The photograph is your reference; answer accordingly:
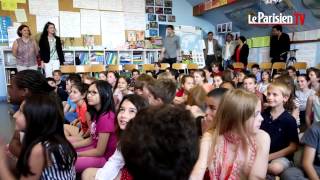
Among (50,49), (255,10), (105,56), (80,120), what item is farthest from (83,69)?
(255,10)

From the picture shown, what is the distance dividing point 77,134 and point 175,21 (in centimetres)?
689

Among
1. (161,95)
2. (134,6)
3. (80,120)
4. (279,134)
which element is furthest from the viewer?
(134,6)

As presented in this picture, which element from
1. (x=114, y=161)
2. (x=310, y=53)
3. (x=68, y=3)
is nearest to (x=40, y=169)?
(x=114, y=161)

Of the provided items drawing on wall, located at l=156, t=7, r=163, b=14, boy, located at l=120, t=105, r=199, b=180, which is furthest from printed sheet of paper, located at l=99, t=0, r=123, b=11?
boy, located at l=120, t=105, r=199, b=180

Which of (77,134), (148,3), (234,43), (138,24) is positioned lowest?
(77,134)

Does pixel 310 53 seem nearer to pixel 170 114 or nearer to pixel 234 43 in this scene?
pixel 234 43

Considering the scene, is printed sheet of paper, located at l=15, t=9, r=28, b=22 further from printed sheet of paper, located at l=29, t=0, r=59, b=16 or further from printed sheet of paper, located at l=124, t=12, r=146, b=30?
printed sheet of paper, located at l=124, t=12, r=146, b=30

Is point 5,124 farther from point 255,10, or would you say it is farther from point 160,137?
point 255,10

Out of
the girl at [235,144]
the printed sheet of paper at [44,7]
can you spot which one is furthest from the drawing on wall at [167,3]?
the girl at [235,144]

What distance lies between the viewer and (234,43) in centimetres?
799

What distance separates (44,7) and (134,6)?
2379mm

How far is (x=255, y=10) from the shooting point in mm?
7160

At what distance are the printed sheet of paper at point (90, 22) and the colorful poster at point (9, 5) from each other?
61.8 inches

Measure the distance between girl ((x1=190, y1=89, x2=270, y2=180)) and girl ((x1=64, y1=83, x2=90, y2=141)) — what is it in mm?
1443
